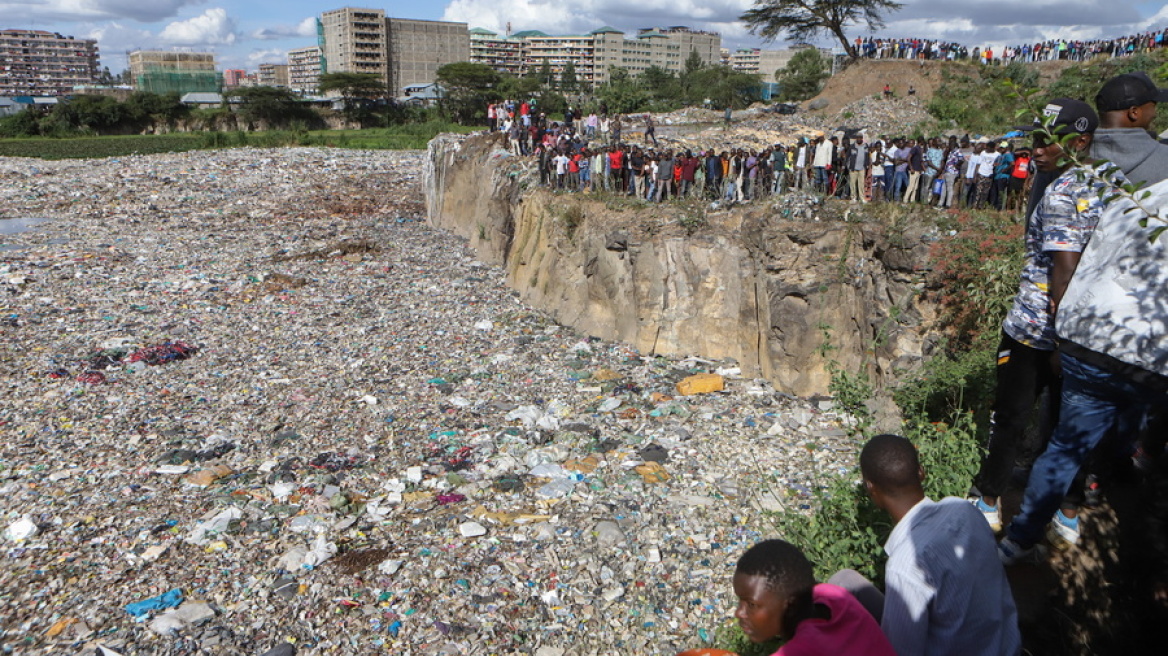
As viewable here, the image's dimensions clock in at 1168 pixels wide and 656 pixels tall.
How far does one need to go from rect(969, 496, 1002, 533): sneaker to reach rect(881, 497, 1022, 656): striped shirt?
59.0 inches

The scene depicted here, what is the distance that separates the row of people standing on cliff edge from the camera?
9172 mm

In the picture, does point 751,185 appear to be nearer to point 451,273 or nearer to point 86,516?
point 451,273

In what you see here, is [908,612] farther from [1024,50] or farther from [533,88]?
[533,88]

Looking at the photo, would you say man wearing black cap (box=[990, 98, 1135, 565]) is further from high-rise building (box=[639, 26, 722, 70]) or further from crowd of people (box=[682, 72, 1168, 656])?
high-rise building (box=[639, 26, 722, 70])

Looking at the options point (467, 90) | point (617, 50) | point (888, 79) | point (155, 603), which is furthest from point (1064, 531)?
point (617, 50)

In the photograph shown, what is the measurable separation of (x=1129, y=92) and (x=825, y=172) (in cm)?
913

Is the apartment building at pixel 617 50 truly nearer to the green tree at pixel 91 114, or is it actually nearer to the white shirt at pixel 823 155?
the green tree at pixel 91 114

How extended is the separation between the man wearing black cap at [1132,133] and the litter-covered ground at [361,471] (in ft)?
11.2

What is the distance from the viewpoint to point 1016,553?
9.86ft

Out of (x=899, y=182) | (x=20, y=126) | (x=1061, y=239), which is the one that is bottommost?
(x=1061, y=239)

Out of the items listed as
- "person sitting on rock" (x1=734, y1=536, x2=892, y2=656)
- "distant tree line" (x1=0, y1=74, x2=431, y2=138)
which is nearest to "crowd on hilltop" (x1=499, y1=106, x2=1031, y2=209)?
"person sitting on rock" (x1=734, y1=536, x2=892, y2=656)

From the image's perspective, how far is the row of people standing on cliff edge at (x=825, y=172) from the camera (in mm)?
9172

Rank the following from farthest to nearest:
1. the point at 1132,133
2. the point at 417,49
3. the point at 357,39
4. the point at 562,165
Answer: the point at 417,49 < the point at 357,39 < the point at 562,165 < the point at 1132,133

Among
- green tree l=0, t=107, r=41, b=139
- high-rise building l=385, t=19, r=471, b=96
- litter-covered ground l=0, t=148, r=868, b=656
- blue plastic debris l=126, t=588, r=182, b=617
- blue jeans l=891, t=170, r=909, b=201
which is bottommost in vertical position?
blue plastic debris l=126, t=588, r=182, b=617
